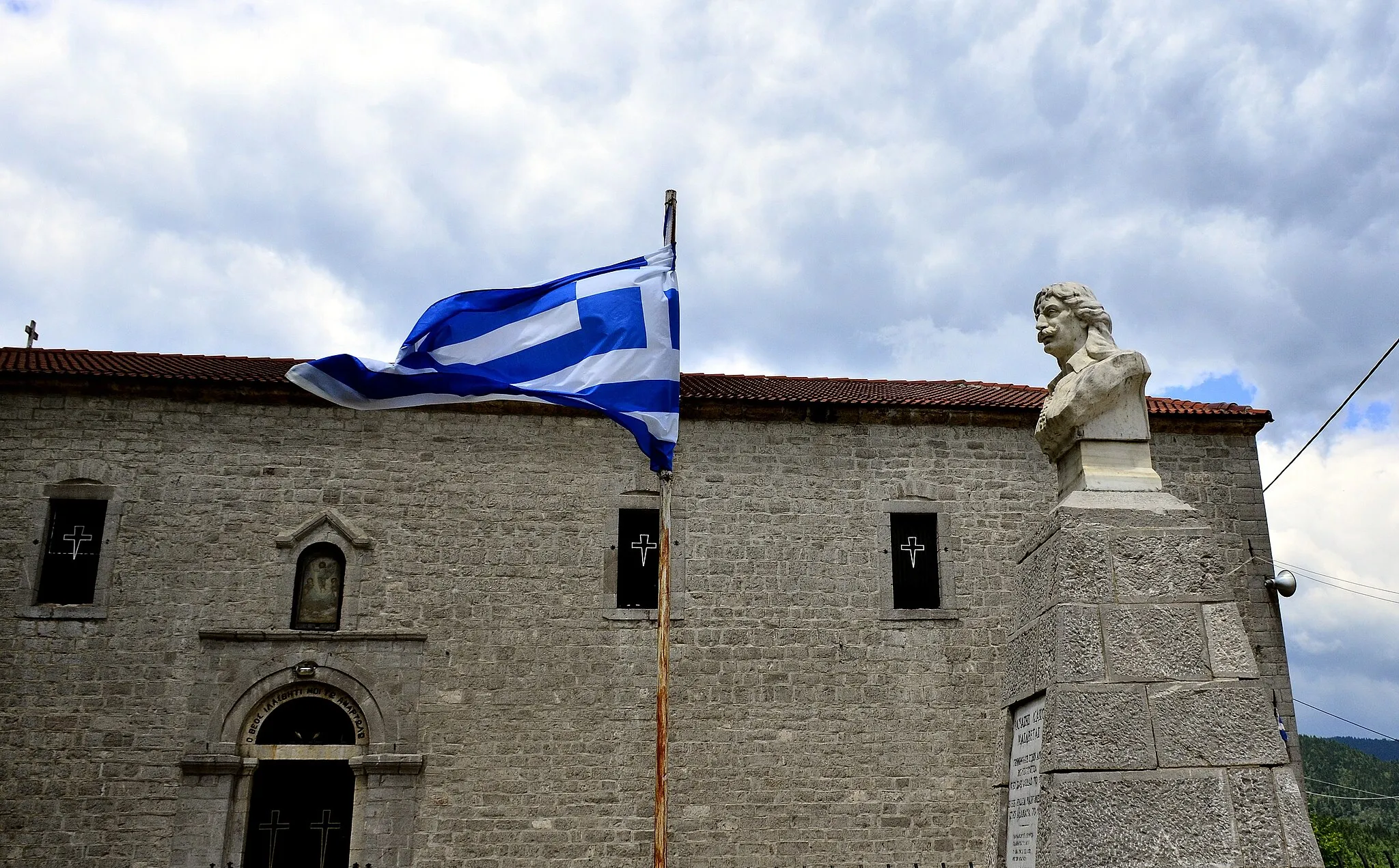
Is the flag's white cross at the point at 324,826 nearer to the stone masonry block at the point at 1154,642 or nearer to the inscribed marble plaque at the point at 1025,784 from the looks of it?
the inscribed marble plaque at the point at 1025,784

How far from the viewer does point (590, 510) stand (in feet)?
A: 45.4

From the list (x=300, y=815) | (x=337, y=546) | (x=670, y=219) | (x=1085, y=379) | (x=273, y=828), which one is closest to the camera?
(x=1085, y=379)

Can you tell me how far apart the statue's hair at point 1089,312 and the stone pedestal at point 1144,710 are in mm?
740

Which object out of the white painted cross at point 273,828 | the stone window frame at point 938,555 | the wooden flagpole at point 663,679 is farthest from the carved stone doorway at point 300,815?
the stone window frame at point 938,555

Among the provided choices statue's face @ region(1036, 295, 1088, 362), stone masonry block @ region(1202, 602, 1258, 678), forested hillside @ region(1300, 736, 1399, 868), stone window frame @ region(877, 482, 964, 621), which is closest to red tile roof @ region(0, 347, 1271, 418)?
stone window frame @ region(877, 482, 964, 621)

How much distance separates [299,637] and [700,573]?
4829 millimetres

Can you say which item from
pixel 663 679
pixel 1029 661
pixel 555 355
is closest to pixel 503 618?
pixel 555 355

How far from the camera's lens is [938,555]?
1405 cm

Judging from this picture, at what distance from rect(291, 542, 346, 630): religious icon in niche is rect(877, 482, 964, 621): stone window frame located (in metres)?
6.67

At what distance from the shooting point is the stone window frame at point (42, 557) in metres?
12.9

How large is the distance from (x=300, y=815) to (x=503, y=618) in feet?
10.4

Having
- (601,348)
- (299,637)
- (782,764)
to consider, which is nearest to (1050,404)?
(601,348)

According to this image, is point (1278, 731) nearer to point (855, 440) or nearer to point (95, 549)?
point (855, 440)

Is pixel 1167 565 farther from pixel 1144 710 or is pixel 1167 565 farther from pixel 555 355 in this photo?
pixel 555 355
